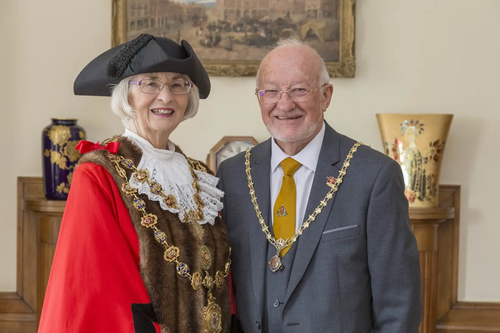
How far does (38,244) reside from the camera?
3986 mm

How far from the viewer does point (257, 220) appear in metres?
2.17

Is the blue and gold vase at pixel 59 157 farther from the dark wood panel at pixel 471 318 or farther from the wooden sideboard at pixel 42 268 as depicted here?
the dark wood panel at pixel 471 318

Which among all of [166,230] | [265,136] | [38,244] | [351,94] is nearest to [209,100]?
[265,136]

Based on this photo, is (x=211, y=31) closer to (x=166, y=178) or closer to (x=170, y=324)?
(x=166, y=178)

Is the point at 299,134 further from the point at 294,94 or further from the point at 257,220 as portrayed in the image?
the point at 257,220

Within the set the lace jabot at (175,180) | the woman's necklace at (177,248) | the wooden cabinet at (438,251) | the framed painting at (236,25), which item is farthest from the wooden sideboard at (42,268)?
the woman's necklace at (177,248)

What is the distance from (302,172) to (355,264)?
399 mm

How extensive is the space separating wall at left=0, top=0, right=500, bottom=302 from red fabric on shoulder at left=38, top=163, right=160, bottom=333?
2.28 meters

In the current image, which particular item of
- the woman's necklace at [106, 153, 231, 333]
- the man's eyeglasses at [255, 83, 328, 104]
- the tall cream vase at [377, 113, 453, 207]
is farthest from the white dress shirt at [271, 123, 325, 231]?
the tall cream vase at [377, 113, 453, 207]

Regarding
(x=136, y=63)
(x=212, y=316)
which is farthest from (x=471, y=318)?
(x=136, y=63)

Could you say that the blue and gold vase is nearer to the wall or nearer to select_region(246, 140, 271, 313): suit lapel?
the wall

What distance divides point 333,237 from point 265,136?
2138mm

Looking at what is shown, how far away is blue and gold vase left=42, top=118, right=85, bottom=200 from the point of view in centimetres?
386

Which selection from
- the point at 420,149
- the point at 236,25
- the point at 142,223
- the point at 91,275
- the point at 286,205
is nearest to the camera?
the point at 91,275
